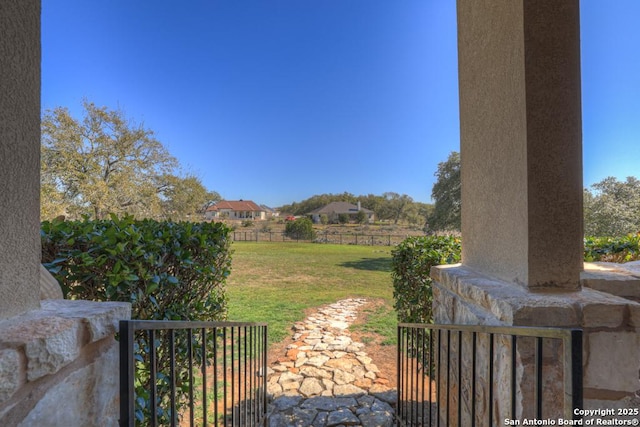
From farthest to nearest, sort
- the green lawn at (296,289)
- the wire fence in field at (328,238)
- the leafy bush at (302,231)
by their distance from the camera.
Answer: the leafy bush at (302,231)
the wire fence in field at (328,238)
the green lawn at (296,289)

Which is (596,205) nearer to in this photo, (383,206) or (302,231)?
(302,231)

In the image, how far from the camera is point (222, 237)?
9.14ft

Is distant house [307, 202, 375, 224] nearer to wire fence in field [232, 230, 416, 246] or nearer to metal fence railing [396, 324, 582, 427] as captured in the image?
wire fence in field [232, 230, 416, 246]

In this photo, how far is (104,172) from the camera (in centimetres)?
1405

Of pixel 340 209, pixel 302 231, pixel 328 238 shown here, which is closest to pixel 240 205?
pixel 340 209

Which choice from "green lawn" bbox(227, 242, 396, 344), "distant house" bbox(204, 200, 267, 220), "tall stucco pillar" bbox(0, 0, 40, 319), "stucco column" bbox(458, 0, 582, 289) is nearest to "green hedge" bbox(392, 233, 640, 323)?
"green lawn" bbox(227, 242, 396, 344)

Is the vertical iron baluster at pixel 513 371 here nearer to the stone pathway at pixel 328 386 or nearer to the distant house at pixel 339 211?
the stone pathway at pixel 328 386

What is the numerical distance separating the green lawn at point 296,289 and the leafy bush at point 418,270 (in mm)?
1160

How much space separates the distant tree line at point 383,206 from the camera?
146 feet

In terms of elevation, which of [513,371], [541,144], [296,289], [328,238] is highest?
[541,144]

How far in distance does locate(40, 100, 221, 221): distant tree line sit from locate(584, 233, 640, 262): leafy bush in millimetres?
14934

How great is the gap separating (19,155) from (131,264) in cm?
97

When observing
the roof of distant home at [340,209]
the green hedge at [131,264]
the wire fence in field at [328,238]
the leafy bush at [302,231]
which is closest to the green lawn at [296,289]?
the green hedge at [131,264]

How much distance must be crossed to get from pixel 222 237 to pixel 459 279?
2.03 metres
